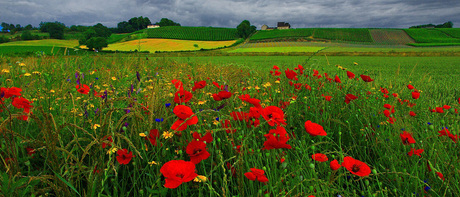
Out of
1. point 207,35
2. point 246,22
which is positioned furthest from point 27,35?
point 246,22

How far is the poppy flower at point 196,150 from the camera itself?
103cm

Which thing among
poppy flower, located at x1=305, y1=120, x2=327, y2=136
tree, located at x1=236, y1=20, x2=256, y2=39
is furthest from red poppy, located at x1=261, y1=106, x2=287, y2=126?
tree, located at x1=236, y1=20, x2=256, y2=39

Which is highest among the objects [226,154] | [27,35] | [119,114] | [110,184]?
[27,35]

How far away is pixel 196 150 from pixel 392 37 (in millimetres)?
75679

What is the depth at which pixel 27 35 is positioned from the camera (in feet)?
191

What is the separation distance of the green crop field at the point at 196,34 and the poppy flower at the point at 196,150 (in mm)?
70651

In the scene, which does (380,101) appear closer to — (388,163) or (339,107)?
(339,107)

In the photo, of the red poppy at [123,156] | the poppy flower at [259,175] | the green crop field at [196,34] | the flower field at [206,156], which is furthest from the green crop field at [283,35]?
the poppy flower at [259,175]

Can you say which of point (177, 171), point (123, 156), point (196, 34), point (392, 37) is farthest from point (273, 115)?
point (196, 34)

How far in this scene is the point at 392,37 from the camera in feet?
201

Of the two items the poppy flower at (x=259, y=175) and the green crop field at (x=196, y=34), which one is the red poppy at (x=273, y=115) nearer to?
the poppy flower at (x=259, y=175)

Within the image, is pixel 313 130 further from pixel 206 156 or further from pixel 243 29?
pixel 243 29

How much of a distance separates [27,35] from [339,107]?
77930 millimetres

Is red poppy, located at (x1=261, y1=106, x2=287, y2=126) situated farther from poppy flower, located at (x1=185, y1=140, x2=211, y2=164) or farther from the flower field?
poppy flower, located at (x1=185, y1=140, x2=211, y2=164)
